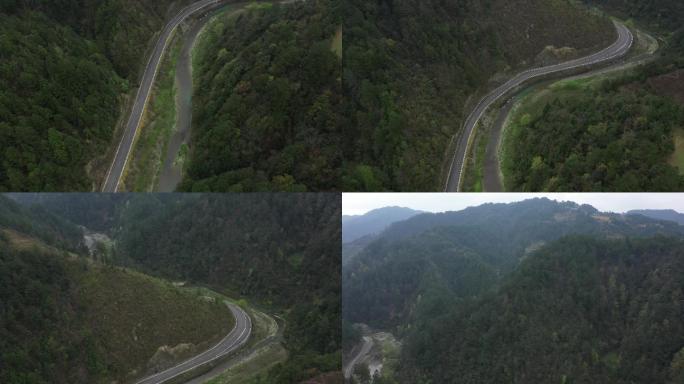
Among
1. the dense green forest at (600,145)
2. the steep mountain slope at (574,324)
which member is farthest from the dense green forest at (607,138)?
the steep mountain slope at (574,324)

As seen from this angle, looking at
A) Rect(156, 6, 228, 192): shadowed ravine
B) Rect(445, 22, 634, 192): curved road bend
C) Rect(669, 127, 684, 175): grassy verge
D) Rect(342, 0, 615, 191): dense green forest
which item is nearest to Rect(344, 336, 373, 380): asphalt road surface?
Rect(342, 0, 615, 191): dense green forest

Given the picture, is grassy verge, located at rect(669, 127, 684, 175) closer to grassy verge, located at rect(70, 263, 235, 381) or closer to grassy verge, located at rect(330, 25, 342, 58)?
grassy verge, located at rect(330, 25, 342, 58)

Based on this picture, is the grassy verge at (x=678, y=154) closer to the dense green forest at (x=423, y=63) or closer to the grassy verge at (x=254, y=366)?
the dense green forest at (x=423, y=63)

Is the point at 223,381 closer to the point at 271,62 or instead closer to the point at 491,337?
the point at 491,337

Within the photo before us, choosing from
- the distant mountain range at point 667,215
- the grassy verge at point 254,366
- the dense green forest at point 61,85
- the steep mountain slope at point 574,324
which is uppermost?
the dense green forest at point 61,85

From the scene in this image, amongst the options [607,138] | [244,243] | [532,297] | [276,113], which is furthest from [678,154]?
[244,243]

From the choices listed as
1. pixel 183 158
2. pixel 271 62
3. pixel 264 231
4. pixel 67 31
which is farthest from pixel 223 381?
pixel 67 31
